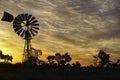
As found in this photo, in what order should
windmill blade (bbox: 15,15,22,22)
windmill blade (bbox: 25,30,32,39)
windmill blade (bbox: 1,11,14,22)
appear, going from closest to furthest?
windmill blade (bbox: 1,11,14,22) < windmill blade (bbox: 25,30,32,39) < windmill blade (bbox: 15,15,22,22)

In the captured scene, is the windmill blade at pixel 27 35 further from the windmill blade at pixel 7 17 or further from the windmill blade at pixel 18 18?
the windmill blade at pixel 7 17

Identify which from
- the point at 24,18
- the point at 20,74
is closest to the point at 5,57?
the point at 24,18

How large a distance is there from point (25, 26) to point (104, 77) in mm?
30030

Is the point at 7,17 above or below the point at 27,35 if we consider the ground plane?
above

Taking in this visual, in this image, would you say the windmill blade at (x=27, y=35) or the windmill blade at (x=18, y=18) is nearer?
the windmill blade at (x=27, y=35)

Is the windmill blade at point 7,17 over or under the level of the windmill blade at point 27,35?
over

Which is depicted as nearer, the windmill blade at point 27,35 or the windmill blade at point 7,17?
the windmill blade at point 7,17

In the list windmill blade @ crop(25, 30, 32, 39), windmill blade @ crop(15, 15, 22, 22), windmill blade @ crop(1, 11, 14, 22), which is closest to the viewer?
windmill blade @ crop(1, 11, 14, 22)

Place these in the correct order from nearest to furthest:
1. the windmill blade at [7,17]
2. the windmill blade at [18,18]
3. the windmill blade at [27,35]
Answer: the windmill blade at [7,17] → the windmill blade at [27,35] → the windmill blade at [18,18]

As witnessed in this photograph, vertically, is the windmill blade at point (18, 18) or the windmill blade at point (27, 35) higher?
the windmill blade at point (18, 18)

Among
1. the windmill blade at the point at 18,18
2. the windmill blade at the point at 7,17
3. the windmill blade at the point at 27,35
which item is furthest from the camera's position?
the windmill blade at the point at 18,18

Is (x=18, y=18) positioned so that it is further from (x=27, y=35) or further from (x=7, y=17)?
(x=27, y=35)

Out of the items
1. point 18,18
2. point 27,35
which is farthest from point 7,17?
point 27,35

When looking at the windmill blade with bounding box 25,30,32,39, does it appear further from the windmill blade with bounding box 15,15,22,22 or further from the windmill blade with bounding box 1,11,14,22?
the windmill blade with bounding box 1,11,14,22
